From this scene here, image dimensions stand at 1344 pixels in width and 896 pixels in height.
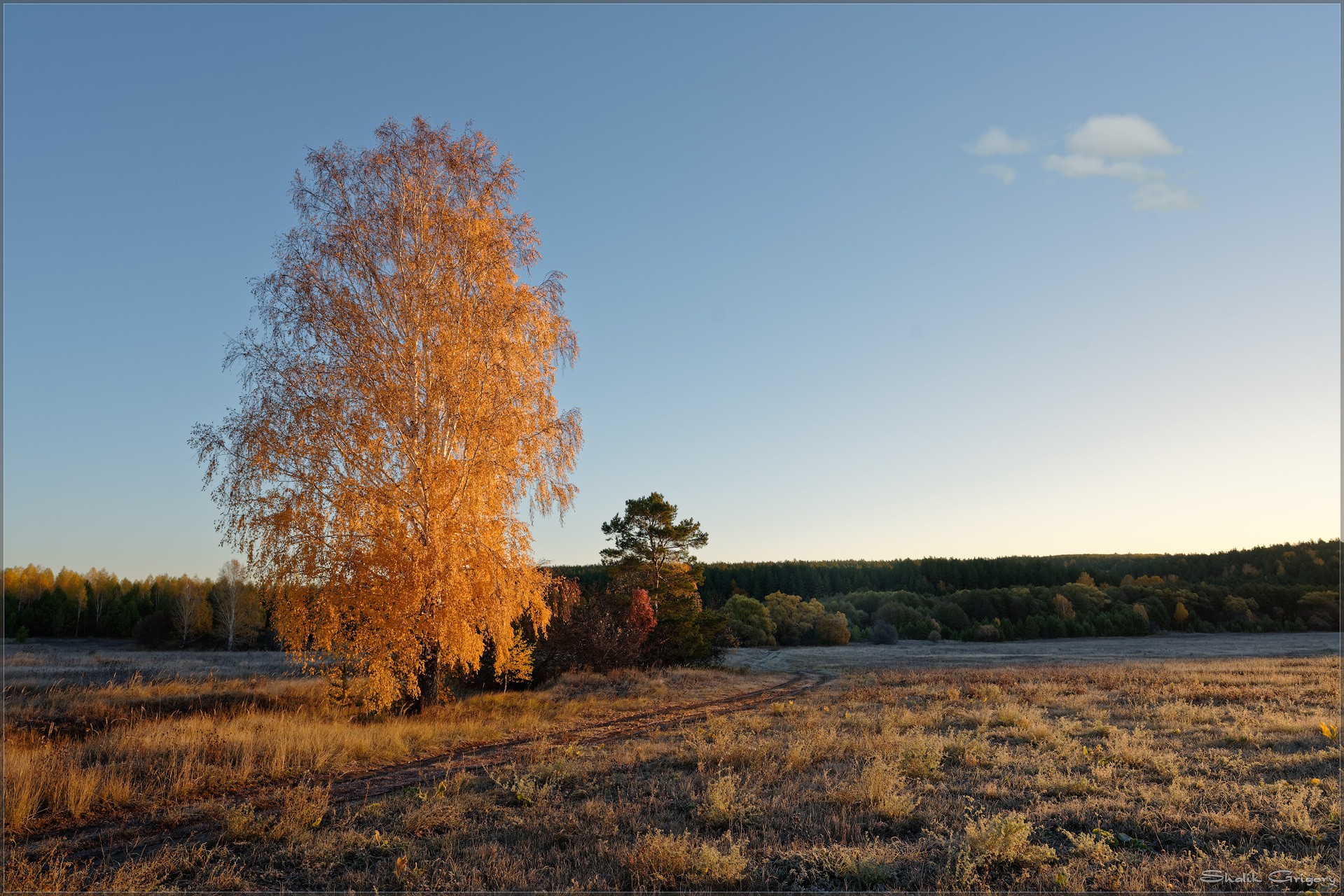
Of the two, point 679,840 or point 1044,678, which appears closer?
point 679,840

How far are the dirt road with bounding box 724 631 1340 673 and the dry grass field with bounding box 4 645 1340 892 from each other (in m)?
19.5

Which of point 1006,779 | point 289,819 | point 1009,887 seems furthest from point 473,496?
point 1009,887

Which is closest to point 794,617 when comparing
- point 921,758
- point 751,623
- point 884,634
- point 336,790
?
point 751,623

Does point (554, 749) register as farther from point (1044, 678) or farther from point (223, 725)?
point (1044, 678)

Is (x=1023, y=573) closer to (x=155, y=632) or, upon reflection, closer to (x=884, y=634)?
(x=884, y=634)

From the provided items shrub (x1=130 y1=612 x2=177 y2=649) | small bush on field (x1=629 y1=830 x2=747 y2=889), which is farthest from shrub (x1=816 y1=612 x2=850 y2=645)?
shrub (x1=130 y1=612 x2=177 y2=649)

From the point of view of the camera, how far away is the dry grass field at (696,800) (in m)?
5.58

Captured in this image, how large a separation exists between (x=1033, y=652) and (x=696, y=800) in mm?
41454

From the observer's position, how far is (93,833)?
721cm

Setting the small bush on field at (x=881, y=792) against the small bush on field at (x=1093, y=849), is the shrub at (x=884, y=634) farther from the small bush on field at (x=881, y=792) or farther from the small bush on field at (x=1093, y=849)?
the small bush on field at (x=1093, y=849)

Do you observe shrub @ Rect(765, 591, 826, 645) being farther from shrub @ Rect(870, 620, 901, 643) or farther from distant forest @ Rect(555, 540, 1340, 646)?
shrub @ Rect(870, 620, 901, 643)

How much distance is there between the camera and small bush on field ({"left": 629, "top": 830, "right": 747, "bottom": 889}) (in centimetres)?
537

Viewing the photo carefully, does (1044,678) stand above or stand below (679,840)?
below

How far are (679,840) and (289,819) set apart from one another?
4092 millimetres
